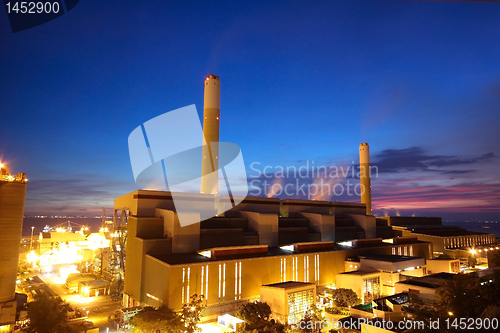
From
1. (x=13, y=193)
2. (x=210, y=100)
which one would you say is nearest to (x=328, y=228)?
(x=210, y=100)

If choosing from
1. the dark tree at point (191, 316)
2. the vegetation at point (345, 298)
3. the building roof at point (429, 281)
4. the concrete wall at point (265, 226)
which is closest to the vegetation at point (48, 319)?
the dark tree at point (191, 316)

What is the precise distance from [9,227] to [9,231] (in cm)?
48

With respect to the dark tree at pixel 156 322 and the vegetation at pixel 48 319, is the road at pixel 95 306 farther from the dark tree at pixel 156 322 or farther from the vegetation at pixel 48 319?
the dark tree at pixel 156 322

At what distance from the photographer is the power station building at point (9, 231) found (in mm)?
37281

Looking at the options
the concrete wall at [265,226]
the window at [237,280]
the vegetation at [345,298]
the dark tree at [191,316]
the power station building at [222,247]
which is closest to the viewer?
the dark tree at [191,316]

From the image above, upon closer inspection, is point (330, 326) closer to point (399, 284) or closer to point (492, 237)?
point (399, 284)

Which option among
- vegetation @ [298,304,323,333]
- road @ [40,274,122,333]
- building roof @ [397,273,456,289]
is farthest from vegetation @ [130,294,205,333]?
building roof @ [397,273,456,289]

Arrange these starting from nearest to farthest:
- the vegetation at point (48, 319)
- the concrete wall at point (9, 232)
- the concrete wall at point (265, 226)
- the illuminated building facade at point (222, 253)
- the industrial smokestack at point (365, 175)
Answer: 1. the vegetation at point (48, 319)
2. the illuminated building facade at point (222, 253)
3. the concrete wall at point (9, 232)
4. the concrete wall at point (265, 226)
5. the industrial smokestack at point (365, 175)

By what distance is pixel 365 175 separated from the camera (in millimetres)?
81125

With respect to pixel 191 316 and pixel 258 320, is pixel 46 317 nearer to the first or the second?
pixel 191 316

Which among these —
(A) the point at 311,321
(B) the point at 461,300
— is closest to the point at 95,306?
(A) the point at 311,321

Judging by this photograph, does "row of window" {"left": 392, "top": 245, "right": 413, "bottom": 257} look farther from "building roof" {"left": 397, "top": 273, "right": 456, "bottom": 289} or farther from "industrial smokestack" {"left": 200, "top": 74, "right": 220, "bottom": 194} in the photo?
"industrial smokestack" {"left": 200, "top": 74, "right": 220, "bottom": 194}

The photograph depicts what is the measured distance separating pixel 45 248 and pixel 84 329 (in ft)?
209

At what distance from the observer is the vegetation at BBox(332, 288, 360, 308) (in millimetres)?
36031
